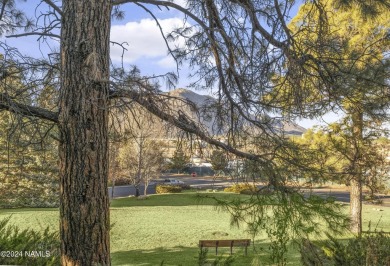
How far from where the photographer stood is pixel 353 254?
15.3ft

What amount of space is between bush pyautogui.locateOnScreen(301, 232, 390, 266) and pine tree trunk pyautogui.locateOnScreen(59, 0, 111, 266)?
2180 mm

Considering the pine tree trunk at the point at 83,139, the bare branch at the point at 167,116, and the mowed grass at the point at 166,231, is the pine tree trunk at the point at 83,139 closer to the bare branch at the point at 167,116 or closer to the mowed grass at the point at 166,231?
the bare branch at the point at 167,116

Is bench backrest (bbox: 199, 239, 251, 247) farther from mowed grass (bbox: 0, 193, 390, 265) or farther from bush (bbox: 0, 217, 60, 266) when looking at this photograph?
bush (bbox: 0, 217, 60, 266)

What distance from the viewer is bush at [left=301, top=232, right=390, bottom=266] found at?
4.06m

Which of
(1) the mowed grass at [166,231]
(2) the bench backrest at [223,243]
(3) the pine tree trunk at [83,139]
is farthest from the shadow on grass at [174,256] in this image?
(3) the pine tree trunk at [83,139]

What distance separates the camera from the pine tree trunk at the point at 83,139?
2.96 metres

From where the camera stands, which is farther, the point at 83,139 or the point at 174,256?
the point at 174,256

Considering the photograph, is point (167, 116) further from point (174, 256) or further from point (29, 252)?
point (174, 256)

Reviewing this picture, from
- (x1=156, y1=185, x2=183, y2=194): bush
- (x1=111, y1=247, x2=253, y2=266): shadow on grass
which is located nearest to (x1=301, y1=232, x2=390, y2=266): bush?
(x1=111, y1=247, x2=253, y2=266): shadow on grass

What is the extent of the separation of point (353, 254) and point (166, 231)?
27.2 feet

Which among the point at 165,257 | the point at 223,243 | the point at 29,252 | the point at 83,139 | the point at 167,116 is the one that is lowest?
the point at 165,257

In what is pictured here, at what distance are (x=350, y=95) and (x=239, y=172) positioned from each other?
4.77 feet

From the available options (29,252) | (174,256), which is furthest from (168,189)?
(29,252)

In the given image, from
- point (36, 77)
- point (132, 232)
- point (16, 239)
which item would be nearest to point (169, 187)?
point (132, 232)
